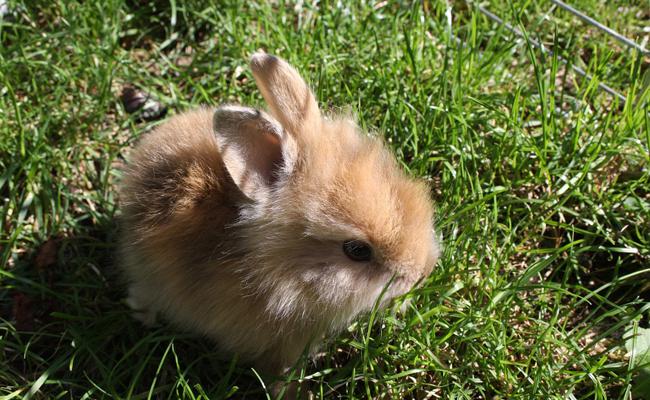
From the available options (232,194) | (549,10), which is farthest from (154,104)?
(549,10)

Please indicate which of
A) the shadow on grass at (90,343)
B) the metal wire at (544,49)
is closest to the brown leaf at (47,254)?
the shadow on grass at (90,343)

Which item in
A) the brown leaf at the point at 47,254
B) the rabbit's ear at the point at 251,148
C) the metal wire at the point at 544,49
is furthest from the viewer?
the metal wire at the point at 544,49

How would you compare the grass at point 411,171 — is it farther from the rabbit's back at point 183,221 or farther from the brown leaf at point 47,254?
the rabbit's back at point 183,221

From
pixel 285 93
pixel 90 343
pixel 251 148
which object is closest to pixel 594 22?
pixel 285 93

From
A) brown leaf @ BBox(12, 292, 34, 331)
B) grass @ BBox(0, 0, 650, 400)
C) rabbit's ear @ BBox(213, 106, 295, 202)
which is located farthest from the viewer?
brown leaf @ BBox(12, 292, 34, 331)

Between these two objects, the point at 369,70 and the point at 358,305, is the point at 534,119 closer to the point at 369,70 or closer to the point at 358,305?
the point at 369,70

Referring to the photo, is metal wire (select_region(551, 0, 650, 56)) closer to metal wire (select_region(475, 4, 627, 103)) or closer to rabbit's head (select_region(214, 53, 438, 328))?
metal wire (select_region(475, 4, 627, 103))

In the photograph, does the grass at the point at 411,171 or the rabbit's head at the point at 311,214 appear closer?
the rabbit's head at the point at 311,214

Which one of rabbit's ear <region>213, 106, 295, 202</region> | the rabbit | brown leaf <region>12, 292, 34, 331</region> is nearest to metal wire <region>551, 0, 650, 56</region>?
the rabbit
